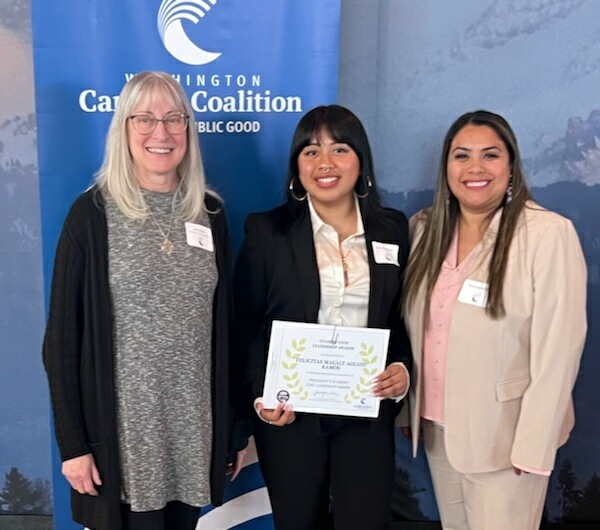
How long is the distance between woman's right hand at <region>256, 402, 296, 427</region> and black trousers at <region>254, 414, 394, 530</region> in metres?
0.05

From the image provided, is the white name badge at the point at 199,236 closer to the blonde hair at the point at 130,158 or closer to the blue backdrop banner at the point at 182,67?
the blonde hair at the point at 130,158

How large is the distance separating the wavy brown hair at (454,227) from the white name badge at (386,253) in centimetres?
7

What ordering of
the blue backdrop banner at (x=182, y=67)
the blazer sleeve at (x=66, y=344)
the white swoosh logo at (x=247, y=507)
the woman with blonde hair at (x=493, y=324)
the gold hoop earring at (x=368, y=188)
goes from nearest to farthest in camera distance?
the blazer sleeve at (x=66, y=344) → the woman with blonde hair at (x=493, y=324) → the gold hoop earring at (x=368, y=188) → the blue backdrop banner at (x=182, y=67) → the white swoosh logo at (x=247, y=507)

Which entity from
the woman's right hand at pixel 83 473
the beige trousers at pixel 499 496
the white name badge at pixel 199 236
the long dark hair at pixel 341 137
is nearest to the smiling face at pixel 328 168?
the long dark hair at pixel 341 137

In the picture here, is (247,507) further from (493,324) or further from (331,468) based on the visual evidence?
(493,324)

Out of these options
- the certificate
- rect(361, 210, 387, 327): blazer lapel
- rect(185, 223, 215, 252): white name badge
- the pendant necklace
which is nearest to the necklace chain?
rect(361, 210, 387, 327): blazer lapel

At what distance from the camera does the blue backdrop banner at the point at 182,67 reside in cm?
217

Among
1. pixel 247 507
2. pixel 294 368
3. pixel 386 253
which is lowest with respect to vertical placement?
pixel 247 507

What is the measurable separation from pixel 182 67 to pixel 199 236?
0.79m

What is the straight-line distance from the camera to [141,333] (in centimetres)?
165

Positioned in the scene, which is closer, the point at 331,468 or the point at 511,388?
the point at 511,388

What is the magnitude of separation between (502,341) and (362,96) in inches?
50.8

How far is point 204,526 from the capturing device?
8.13ft

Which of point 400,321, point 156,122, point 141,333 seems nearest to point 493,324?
point 400,321
